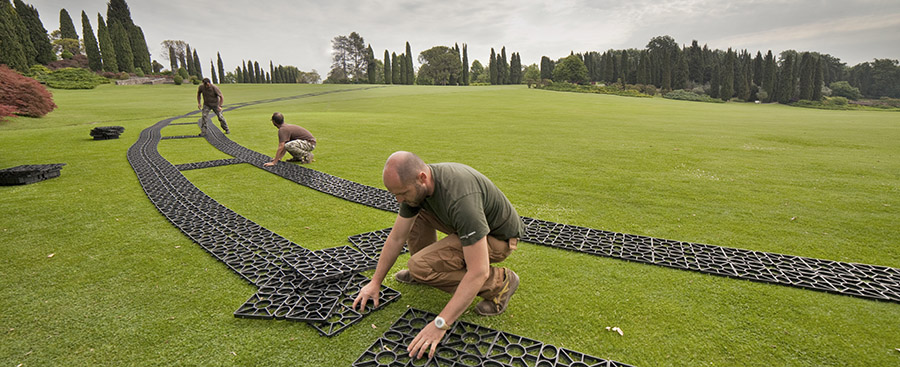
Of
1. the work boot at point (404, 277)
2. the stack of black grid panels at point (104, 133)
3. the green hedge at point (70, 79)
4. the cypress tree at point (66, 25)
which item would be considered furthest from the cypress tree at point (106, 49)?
the work boot at point (404, 277)

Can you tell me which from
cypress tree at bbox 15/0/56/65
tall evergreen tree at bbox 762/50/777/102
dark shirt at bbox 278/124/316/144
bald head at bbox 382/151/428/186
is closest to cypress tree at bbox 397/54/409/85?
cypress tree at bbox 15/0/56/65

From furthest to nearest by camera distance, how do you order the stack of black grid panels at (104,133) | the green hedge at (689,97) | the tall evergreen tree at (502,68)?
the tall evergreen tree at (502,68), the green hedge at (689,97), the stack of black grid panels at (104,133)

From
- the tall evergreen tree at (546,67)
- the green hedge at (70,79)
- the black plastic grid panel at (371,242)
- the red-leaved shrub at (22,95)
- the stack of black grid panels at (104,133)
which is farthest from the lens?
the tall evergreen tree at (546,67)

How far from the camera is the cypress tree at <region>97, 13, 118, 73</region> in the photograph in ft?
172

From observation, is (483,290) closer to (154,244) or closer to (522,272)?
(522,272)

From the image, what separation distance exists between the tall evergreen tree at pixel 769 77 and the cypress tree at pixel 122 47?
91081 millimetres

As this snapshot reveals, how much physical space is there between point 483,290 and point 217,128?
16594mm

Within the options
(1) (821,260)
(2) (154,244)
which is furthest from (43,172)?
(1) (821,260)

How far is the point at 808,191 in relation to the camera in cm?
721

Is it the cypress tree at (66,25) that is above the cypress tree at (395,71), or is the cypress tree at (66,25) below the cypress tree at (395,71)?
above

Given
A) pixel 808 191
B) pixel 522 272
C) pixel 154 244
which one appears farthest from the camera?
pixel 808 191

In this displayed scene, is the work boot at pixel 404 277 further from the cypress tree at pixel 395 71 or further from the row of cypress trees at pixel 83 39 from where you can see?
the cypress tree at pixel 395 71

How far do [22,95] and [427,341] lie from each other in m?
25.2

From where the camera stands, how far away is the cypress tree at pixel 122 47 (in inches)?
2121
